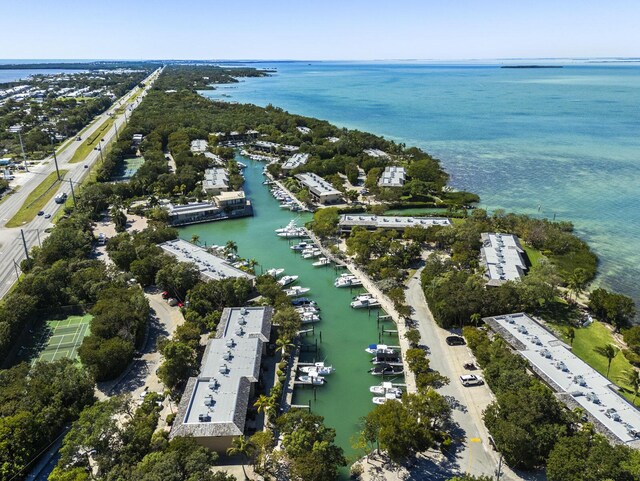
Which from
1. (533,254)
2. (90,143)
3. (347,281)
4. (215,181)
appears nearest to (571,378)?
(347,281)

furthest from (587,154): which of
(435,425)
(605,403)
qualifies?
(435,425)

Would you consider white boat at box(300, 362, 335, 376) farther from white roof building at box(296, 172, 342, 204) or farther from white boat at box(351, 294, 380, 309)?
white roof building at box(296, 172, 342, 204)

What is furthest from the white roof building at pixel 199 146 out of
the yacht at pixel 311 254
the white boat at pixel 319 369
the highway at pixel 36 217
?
the white boat at pixel 319 369

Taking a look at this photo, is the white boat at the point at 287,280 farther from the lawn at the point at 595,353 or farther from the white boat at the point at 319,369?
the lawn at the point at 595,353

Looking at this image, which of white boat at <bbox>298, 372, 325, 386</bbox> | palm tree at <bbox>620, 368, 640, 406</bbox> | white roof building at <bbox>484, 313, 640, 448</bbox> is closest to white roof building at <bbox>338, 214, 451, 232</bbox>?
white roof building at <bbox>484, 313, 640, 448</bbox>

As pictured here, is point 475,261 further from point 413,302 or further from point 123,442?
point 123,442

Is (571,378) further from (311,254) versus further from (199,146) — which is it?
(199,146)
